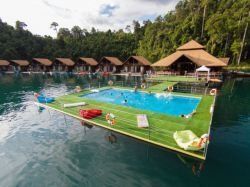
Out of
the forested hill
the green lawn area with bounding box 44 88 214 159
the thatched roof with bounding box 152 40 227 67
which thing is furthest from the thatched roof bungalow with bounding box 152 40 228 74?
the green lawn area with bounding box 44 88 214 159

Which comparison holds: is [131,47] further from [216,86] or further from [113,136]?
[113,136]

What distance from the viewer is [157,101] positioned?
805 inches

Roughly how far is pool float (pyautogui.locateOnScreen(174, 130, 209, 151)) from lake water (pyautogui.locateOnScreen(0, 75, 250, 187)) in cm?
78

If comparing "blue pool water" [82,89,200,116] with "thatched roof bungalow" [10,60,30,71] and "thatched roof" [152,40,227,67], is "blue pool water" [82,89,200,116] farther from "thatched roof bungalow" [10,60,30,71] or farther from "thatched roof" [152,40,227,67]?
"thatched roof bungalow" [10,60,30,71]

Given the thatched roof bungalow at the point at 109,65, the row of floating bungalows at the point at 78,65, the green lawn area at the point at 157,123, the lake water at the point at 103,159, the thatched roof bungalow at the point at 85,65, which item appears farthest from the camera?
the thatched roof bungalow at the point at 85,65

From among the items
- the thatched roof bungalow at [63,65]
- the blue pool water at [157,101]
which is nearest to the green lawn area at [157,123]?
the blue pool water at [157,101]

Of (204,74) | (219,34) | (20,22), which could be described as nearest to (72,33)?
(20,22)

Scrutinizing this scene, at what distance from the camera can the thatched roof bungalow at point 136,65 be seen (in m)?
55.2

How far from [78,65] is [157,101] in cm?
5188

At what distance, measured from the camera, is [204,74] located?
31.5m

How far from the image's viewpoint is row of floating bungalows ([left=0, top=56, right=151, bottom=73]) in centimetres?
5887

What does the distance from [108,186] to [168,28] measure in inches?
2450

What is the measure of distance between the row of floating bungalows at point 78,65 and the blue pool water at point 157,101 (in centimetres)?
3461

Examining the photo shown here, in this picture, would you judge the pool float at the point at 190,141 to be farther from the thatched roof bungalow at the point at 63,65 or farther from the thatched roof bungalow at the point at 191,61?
the thatched roof bungalow at the point at 63,65
